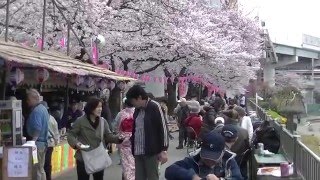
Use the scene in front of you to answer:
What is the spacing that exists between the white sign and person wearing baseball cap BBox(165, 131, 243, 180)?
127 inches

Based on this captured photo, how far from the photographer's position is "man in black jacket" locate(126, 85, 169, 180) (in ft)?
24.1

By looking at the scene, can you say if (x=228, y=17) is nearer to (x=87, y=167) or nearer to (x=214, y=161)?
(x=87, y=167)

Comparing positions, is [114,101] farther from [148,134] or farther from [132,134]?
[148,134]

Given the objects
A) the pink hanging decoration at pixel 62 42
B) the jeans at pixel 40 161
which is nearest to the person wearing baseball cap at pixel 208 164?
the jeans at pixel 40 161

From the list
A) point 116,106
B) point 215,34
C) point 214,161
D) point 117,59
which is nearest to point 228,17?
point 215,34

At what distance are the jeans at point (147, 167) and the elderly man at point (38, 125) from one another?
1571mm

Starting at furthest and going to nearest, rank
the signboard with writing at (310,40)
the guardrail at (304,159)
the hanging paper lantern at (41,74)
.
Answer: the signboard with writing at (310,40) → the hanging paper lantern at (41,74) → the guardrail at (304,159)

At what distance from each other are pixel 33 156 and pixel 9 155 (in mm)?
301

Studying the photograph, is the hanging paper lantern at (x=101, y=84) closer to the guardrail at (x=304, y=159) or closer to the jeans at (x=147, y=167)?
the guardrail at (x=304, y=159)

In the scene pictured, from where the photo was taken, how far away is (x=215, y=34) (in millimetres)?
27438

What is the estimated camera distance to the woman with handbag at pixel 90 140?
24.5 ft

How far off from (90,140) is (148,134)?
84 cm

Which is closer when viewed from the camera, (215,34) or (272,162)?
(272,162)

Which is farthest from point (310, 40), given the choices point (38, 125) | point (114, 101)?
point (38, 125)
